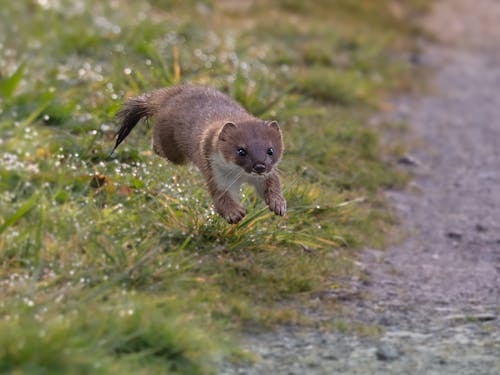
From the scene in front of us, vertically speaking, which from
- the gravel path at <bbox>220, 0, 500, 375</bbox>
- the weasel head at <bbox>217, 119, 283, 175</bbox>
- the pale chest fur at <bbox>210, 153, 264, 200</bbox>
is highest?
the weasel head at <bbox>217, 119, 283, 175</bbox>

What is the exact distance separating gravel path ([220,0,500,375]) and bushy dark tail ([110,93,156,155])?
1560 millimetres

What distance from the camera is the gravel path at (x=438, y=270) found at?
429 centimetres

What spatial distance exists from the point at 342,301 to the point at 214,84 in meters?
2.83

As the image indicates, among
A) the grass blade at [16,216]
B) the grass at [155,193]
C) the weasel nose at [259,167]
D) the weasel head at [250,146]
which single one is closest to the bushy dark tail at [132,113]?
the grass at [155,193]

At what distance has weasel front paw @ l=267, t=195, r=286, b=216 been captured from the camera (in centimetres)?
512

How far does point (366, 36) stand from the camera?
1016 centimetres

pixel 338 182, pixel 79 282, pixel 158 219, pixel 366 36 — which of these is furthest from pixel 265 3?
pixel 79 282

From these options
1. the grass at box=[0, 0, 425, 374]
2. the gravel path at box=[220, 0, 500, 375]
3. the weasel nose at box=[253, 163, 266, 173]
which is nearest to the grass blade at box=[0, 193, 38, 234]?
the grass at box=[0, 0, 425, 374]

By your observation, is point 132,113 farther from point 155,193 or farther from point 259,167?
point 259,167

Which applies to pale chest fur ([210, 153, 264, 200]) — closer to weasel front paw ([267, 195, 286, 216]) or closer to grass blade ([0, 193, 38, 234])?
weasel front paw ([267, 195, 286, 216])

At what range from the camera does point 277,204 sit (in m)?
5.14

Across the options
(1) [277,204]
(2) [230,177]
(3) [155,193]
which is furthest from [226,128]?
(3) [155,193]

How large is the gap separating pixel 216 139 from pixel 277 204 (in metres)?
0.47

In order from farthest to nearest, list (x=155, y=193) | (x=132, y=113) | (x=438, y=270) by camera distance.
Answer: (x=132, y=113), (x=438, y=270), (x=155, y=193)
